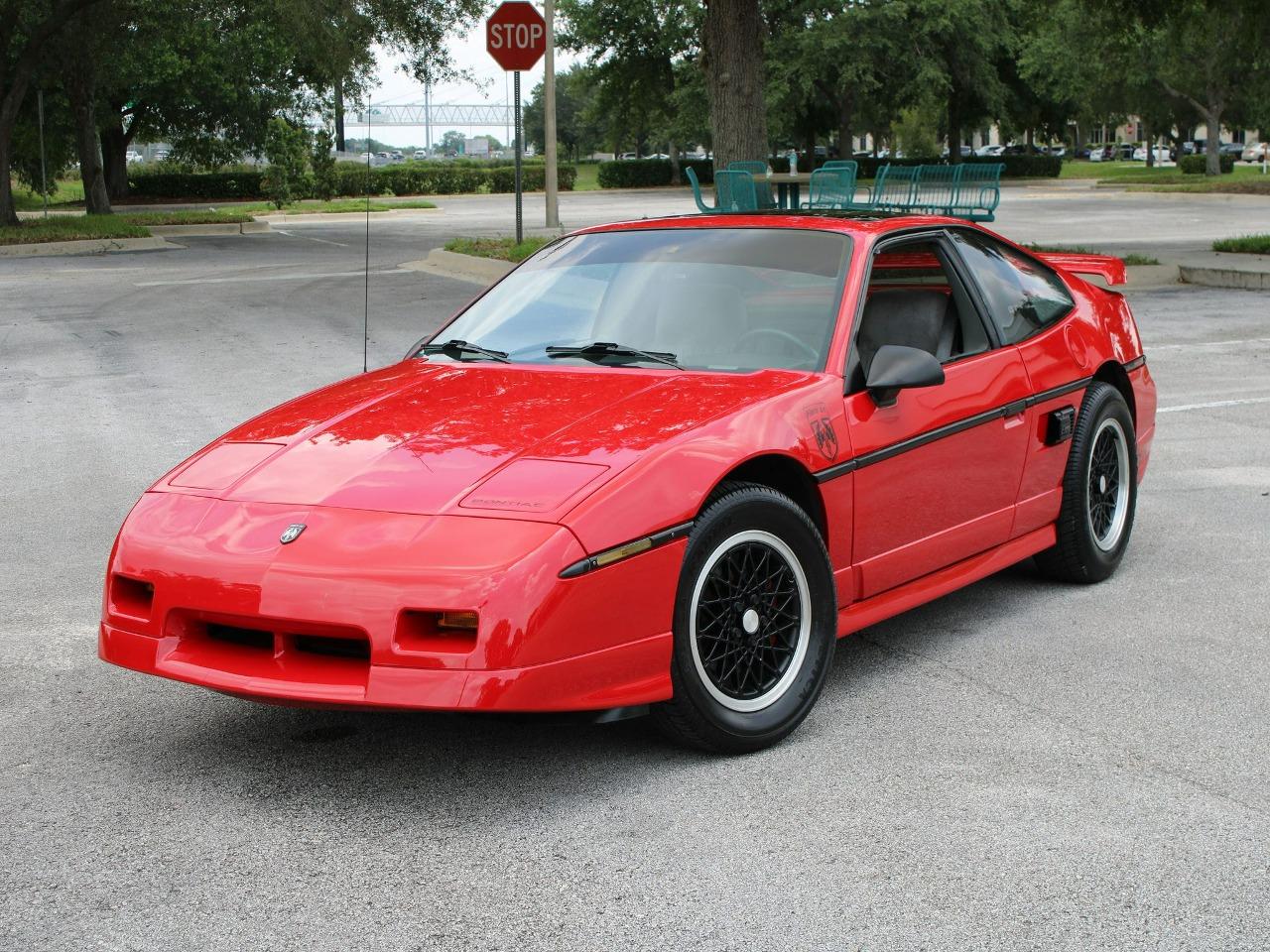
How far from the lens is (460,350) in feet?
16.9

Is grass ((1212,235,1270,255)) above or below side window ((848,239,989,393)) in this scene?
below

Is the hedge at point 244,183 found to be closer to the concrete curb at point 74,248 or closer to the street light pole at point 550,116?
the concrete curb at point 74,248

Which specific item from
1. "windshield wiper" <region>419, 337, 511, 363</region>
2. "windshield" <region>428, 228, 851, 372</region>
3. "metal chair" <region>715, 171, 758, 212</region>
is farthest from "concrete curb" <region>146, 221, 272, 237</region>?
"windshield" <region>428, 228, 851, 372</region>

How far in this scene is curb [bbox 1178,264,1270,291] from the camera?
17.6 metres

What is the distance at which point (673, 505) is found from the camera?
3.82 m

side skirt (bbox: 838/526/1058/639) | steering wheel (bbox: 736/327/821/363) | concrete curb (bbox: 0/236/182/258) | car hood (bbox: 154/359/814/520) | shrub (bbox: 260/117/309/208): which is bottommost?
side skirt (bbox: 838/526/1058/639)

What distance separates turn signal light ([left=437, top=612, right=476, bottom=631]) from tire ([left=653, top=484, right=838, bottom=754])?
55cm

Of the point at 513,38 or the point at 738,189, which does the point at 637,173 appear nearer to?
the point at 738,189

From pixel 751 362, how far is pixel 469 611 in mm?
1528

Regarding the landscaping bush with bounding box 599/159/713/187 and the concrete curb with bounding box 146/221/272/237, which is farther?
the landscaping bush with bounding box 599/159/713/187

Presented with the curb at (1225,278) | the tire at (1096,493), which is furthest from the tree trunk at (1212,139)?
the tire at (1096,493)

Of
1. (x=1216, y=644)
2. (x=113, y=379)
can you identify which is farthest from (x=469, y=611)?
(x=113, y=379)

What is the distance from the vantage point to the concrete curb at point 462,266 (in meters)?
19.6

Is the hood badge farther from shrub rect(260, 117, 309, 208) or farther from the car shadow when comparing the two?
shrub rect(260, 117, 309, 208)
